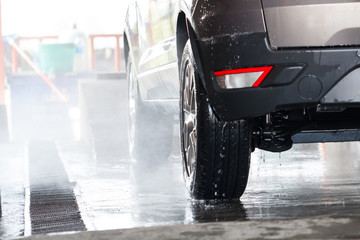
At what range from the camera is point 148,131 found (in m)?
7.57

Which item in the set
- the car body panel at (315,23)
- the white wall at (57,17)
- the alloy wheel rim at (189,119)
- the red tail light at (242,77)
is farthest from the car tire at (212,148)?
the white wall at (57,17)

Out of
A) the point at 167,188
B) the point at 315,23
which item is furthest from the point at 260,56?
the point at 167,188

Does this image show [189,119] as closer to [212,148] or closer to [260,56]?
[212,148]

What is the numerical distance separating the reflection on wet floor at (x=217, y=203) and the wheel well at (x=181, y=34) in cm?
89

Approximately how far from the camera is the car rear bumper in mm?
4004

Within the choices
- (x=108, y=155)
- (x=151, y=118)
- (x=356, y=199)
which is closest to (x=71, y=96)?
(x=108, y=155)

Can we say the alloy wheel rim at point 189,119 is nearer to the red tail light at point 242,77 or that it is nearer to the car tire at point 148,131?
the red tail light at point 242,77

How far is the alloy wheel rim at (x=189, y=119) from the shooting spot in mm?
4727

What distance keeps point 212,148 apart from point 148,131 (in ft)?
10.1

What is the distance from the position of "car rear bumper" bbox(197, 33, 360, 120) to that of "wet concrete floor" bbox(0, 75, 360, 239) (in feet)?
1.97

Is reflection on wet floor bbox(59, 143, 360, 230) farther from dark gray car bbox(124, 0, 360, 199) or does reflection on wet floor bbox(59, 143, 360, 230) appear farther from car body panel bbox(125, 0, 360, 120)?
car body panel bbox(125, 0, 360, 120)

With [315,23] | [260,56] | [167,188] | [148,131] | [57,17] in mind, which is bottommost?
[167,188]

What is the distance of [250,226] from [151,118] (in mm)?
4204

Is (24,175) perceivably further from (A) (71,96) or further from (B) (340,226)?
(A) (71,96)
